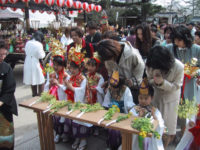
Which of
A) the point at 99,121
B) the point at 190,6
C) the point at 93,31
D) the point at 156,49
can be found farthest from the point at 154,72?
the point at 190,6

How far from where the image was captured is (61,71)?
3.09 meters

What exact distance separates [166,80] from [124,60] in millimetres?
589

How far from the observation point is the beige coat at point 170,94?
2.16 meters

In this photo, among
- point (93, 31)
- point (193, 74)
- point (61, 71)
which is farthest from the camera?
point (93, 31)

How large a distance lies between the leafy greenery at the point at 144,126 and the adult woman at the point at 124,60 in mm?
806

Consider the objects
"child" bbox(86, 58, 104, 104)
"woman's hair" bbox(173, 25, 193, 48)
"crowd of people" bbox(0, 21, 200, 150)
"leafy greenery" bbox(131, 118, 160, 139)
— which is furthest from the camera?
"child" bbox(86, 58, 104, 104)

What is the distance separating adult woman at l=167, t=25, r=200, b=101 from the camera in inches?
104

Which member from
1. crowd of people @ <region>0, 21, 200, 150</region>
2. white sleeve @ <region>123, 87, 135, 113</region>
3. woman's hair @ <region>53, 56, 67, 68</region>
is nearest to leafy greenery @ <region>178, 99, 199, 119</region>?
crowd of people @ <region>0, 21, 200, 150</region>

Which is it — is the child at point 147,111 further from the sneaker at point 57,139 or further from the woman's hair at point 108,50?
the sneaker at point 57,139

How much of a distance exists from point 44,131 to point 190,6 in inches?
1285

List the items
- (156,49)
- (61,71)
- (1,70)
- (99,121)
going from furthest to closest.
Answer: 1. (61,71)
2. (1,70)
3. (156,49)
4. (99,121)

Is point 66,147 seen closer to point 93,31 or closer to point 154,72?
point 154,72

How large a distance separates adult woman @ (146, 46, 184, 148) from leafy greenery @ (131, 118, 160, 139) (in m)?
0.52

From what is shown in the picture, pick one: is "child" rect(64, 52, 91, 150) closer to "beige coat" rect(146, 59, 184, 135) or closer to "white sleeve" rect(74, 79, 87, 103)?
"white sleeve" rect(74, 79, 87, 103)
